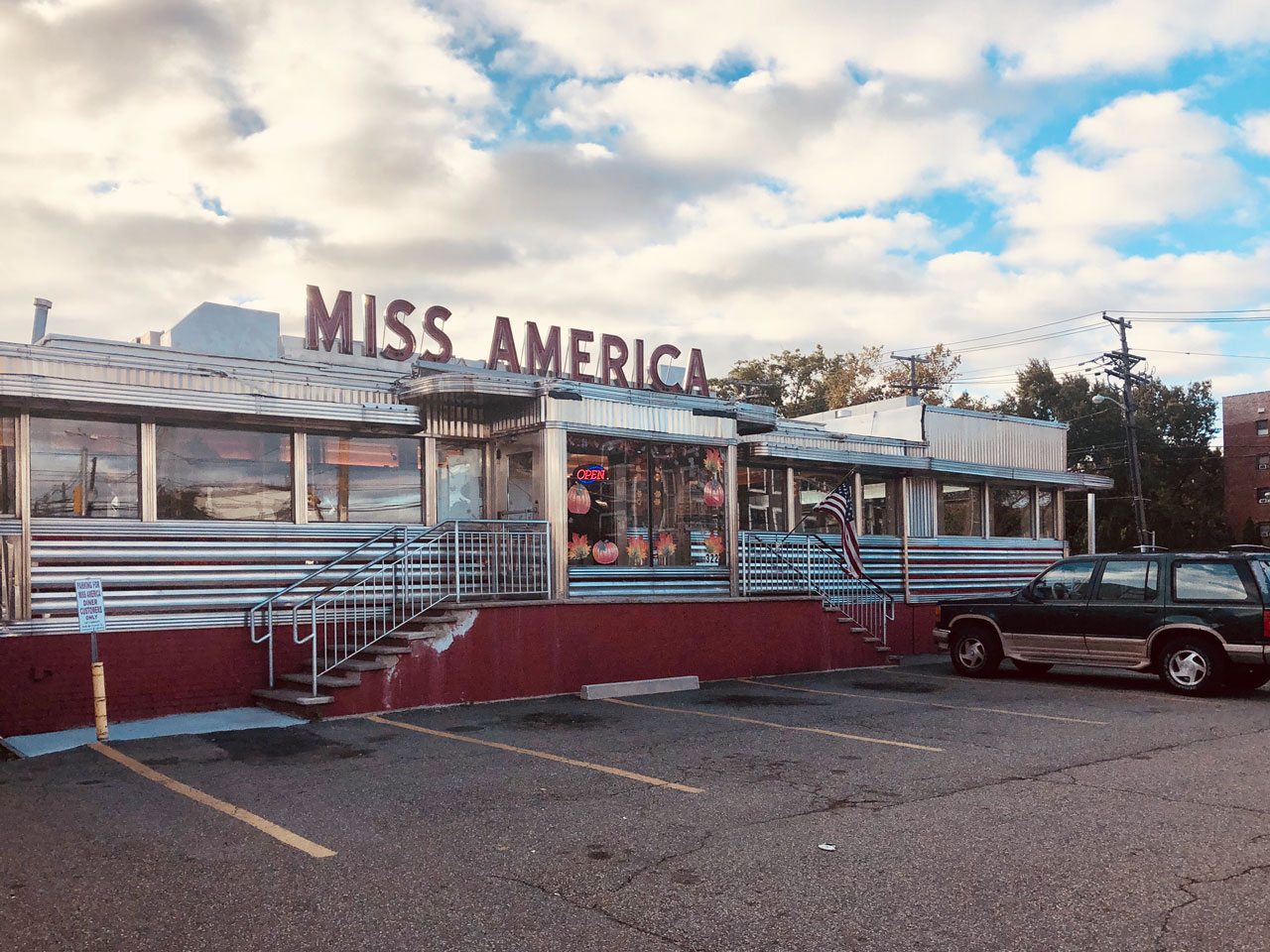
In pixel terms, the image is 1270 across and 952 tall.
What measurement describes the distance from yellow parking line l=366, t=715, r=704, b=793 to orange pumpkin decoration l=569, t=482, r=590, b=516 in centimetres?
370

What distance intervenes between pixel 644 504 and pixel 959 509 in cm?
866

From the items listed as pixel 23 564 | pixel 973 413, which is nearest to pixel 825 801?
pixel 23 564

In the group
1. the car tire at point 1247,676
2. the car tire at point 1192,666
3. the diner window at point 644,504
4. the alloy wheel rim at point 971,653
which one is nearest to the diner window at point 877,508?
the alloy wheel rim at point 971,653

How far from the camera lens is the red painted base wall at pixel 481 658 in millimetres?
10000

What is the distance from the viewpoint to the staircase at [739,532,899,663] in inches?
618

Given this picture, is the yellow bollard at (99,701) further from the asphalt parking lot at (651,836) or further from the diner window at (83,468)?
the diner window at (83,468)

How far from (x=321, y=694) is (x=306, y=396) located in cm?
330

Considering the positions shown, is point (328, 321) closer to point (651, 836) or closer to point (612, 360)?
point (612, 360)

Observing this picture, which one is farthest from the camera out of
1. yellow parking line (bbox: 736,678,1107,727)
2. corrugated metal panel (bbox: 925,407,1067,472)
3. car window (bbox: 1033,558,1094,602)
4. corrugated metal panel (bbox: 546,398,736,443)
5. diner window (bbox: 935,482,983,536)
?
diner window (bbox: 935,482,983,536)

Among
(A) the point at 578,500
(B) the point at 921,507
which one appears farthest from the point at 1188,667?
(A) the point at 578,500

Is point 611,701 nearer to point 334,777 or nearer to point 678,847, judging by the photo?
point 334,777

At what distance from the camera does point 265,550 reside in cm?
1155

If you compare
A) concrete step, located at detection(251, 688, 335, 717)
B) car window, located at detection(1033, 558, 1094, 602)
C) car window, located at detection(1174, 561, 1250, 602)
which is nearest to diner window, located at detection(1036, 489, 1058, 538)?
car window, located at detection(1033, 558, 1094, 602)

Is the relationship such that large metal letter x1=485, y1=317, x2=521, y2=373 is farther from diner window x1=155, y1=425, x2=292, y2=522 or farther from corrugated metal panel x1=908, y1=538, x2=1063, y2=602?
corrugated metal panel x1=908, y1=538, x2=1063, y2=602
